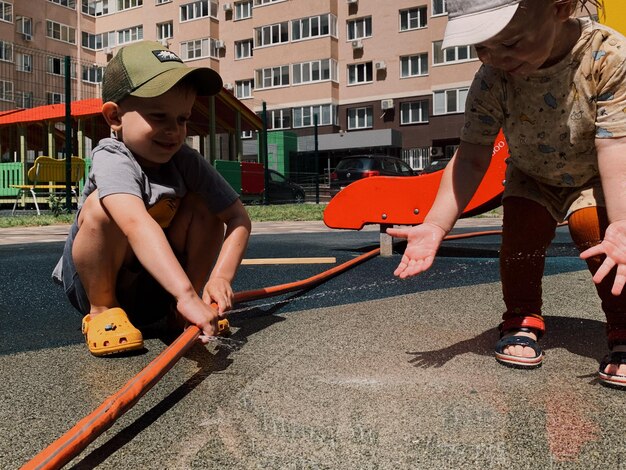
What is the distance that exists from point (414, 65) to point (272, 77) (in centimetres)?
728

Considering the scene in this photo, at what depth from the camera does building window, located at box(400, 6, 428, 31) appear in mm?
28344

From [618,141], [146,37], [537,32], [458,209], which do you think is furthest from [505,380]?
[146,37]

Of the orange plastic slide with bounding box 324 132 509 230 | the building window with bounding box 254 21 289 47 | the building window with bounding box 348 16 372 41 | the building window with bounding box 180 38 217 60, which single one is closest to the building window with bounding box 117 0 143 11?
the building window with bounding box 180 38 217 60

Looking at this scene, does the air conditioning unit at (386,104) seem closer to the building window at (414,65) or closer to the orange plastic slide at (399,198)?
the building window at (414,65)

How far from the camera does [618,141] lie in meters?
1.52

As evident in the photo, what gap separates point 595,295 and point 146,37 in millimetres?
36352

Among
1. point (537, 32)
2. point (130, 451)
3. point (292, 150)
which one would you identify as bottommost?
point (130, 451)

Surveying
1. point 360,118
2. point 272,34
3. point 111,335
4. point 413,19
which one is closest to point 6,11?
point 272,34

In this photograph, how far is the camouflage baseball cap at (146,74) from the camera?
1.77m

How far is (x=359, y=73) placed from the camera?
99.3 feet

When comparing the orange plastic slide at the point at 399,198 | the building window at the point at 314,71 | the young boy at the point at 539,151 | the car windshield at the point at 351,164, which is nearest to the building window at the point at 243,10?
the building window at the point at 314,71

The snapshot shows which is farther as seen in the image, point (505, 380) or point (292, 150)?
point (292, 150)

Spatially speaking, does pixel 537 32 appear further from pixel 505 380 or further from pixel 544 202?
pixel 505 380

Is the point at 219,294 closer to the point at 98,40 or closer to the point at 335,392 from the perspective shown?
the point at 335,392
